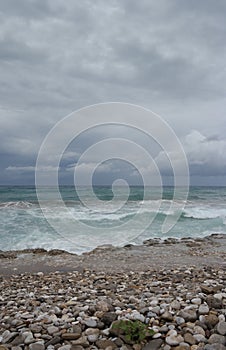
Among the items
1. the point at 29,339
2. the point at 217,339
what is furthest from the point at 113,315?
the point at 217,339

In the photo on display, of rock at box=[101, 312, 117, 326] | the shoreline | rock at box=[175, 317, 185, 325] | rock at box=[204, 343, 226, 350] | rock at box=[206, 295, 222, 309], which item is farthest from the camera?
the shoreline

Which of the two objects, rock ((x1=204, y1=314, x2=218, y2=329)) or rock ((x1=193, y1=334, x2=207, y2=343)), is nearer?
rock ((x1=193, y1=334, x2=207, y2=343))

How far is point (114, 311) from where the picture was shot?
3832 millimetres

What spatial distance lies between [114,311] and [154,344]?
35.9 inches

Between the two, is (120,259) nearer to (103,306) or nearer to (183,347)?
(103,306)

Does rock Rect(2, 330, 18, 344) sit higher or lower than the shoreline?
higher

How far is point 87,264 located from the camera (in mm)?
8812

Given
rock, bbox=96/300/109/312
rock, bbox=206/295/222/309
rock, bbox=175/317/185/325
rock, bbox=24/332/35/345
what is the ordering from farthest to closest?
1. rock, bbox=96/300/109/312
2. rock, bbox=206/295/222/309
3. rock, bbox=175/317/185/325
4. rock, bbox=24/332/35/345

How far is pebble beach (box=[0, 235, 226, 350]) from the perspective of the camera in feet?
10.2

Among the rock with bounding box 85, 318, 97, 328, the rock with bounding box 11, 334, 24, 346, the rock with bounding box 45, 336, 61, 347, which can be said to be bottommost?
the rock with bounding box 11, 334, 24, 346

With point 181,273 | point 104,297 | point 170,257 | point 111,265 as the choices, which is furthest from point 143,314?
point 170,257

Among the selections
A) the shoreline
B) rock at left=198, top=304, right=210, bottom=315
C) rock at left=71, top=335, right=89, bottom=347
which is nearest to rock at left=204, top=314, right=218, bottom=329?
rock at left=198, top=304, right=210, bottom=315

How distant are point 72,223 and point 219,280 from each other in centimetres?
1486

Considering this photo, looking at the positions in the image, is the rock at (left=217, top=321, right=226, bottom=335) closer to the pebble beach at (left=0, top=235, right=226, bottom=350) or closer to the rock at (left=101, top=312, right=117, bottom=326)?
the pebble beach at (left=0, top=235, right=226, bottom=350)
